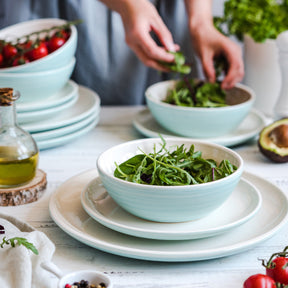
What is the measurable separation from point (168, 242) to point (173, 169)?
5.5 inches

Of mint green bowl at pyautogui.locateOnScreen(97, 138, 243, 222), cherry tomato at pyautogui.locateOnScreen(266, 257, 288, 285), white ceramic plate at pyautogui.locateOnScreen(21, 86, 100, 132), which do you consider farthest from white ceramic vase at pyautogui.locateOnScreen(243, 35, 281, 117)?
cherry tomato at pyautogui.locateOnScreen(266, 257, 288, 285)

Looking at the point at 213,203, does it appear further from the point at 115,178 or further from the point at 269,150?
the point at 269,150

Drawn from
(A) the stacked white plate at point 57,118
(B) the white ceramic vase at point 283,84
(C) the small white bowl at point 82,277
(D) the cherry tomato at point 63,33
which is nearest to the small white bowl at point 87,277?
(C) the small white bowl at point 82,277

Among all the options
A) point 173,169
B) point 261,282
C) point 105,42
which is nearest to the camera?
point 261,282

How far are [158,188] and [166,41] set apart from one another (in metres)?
0.81

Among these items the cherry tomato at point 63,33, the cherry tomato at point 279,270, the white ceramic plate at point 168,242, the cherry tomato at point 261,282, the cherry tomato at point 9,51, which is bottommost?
the white ceramic plate at point 168,242

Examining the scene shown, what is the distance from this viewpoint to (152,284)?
2.72 feet

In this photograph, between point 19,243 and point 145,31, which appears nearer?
point 19,243

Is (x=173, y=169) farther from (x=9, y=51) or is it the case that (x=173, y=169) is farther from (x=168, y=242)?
(x=9, y=51)

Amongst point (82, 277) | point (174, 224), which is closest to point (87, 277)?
point (82, 277)

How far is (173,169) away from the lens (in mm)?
967

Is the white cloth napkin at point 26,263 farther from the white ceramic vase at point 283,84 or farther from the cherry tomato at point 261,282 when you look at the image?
the white ceramic vase at point 283,84

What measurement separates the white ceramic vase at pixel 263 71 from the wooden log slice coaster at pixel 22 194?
101cm

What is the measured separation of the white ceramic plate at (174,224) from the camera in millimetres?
881
